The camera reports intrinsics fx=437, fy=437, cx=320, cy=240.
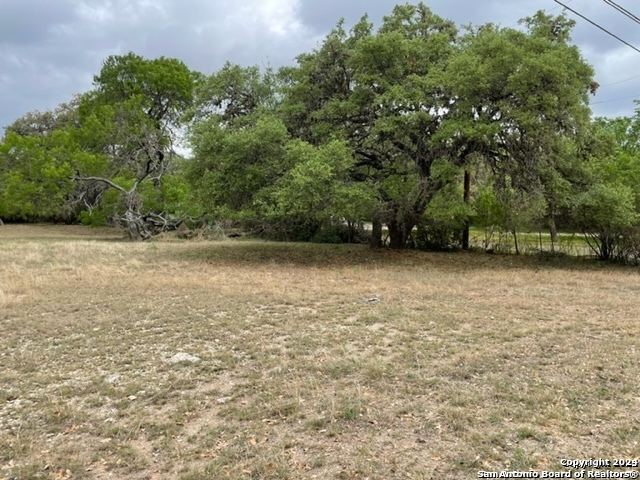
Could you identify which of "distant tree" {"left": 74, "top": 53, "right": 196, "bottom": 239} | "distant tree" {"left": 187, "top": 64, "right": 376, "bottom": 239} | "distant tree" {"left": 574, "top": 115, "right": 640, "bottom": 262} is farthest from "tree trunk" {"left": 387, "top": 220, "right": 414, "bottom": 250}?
"distant tree" {"left": 74, "top": 53, "right": 196, "bottom": 239}

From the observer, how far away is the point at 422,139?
12.4 m

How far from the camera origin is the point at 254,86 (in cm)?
1441

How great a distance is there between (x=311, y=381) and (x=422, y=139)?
32.4 feet

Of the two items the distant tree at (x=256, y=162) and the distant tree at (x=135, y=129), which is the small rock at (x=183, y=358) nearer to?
the distant tree at (x=256, y=162)

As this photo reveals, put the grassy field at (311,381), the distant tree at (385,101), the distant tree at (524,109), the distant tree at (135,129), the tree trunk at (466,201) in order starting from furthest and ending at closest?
the distant tree at (135,129) < the tree trunk at (466,201) < the distant tree at (385,101) < the distant tree at (524,109) < the grassy field at (311,381)

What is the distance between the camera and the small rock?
14.9 ft

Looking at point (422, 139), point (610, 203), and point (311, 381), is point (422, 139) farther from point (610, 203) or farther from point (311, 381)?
point (311, 381)

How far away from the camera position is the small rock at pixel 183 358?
14.9ft

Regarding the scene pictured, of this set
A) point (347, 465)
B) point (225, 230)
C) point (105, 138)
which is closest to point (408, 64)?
point (347, 465)

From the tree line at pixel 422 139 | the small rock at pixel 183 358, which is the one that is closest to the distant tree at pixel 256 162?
the tree line at pixel 422 139

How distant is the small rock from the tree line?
20.8 ft

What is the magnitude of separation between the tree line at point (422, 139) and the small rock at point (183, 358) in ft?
20.8

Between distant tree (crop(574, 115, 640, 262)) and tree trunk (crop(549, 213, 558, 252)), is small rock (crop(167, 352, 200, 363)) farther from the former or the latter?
tree trunk (crop(549, 213, 558, 252))

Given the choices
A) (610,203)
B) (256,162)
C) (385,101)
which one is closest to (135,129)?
(256,162)
